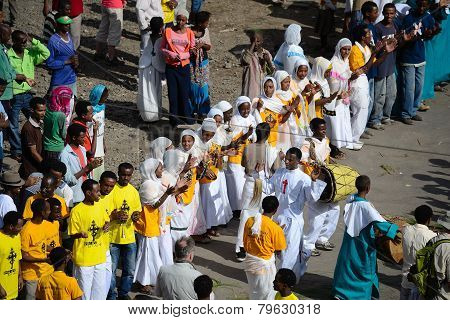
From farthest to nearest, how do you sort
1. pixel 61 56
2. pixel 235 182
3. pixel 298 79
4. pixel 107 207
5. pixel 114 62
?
pixel 114 62 < pixel 298 79 < pixel 61 56 < pixel 235 182 < pixel 107 207

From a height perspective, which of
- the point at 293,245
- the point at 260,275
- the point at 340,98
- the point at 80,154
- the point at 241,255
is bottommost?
the point at 241,255

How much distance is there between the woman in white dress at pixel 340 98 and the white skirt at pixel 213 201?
A: 2555 mm

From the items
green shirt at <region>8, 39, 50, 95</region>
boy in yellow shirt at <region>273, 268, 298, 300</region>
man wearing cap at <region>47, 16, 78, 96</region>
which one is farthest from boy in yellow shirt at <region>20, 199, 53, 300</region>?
man wearing cap at <region>47, 16, 78, 96</region>

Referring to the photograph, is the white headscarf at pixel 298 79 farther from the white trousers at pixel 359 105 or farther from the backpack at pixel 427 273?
the backpack at pixel 427 273

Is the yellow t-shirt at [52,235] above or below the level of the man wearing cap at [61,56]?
below

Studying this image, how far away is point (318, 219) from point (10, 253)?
12.7 feet

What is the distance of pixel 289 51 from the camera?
55.6 feet

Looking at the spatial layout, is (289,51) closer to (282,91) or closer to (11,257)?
(282,91)

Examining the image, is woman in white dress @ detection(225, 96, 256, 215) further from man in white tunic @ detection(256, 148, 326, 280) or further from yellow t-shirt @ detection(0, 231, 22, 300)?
yellow t-shirt @ detection(0, 231, 22, 300)

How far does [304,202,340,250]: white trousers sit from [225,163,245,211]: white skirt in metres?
1.08

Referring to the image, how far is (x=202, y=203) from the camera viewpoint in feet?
49.0

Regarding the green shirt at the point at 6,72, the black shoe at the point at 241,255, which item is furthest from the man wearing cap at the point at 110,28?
the black shoe at the point at 241,255

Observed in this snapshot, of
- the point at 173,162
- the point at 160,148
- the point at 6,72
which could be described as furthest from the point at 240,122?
the point at 6,72

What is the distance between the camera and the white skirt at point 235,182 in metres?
15.2
